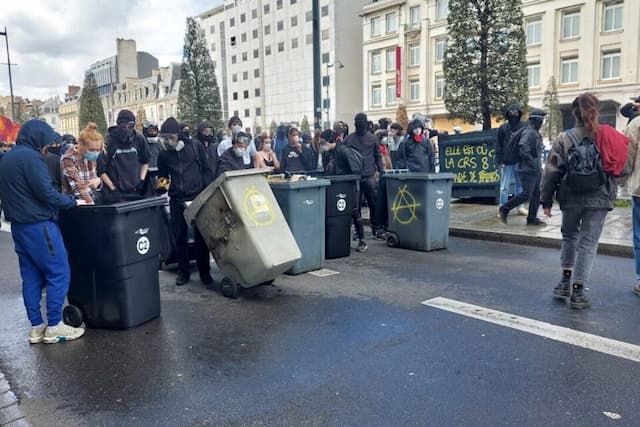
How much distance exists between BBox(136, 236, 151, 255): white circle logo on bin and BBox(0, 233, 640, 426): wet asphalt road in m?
0.68

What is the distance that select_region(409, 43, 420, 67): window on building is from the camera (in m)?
49.4

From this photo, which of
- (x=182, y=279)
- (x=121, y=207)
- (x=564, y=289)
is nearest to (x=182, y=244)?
(x=182, y=279)

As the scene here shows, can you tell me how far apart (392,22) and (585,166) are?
50143mm

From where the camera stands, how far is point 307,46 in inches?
2576

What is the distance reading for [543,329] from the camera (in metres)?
4.42

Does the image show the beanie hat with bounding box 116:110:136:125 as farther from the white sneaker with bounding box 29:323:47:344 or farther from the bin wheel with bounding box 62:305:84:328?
the white sneaker with bounding box 29:323:47:344

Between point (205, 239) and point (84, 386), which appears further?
point (205, 239)

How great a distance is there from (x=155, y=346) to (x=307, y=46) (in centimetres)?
6467

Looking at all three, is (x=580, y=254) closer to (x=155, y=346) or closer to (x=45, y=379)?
(x=155, y=346)

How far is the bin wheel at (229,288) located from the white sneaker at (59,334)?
61.2 inches

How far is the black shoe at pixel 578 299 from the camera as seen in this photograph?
4.90 metres

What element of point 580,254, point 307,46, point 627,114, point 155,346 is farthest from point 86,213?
point 307,46

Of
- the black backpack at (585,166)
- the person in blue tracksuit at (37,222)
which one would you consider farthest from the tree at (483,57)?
the person in blue tracksuit at (37,222)

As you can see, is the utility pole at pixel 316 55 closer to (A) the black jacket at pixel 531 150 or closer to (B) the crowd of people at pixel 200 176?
(B) the crowd of people at pixel 200 176
